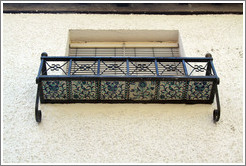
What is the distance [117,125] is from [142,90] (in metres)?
0.59

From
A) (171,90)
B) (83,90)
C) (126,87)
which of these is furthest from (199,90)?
(83,90)

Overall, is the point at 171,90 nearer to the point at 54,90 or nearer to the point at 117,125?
the point at 117,125

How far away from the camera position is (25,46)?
6.72 m

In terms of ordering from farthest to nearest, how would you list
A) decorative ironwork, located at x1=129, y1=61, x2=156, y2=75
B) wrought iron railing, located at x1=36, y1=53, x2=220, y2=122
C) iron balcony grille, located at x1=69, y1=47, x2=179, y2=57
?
iron balcony grille, located at x1=69, y1=47, x2=179, y2=57, decorative ironwork, located at x1=129, y1=61, x2=156, y2=75, wrought iron railing, located at x1=36, y1=53, x2=220, y2=122

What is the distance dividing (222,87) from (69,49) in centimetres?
276

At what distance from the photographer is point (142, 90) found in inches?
216

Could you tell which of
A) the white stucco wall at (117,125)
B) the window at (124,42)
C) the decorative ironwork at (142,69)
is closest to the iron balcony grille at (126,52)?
the window at (124,42)

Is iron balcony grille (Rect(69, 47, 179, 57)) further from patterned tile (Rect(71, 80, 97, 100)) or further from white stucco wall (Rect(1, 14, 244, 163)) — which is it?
patterned tile (Rect(71, 80, 97, 100))

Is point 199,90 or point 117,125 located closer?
point 117,125

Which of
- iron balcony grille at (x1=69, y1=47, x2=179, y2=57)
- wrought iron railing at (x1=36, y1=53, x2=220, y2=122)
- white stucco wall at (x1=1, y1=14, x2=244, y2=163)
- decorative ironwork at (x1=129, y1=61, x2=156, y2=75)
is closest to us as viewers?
white stucco wall at (x1=1, y1=14, x2=244, y2=163)

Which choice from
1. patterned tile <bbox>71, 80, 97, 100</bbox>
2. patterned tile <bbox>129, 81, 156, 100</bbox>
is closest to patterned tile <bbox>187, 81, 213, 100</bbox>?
patterned tile <bbox>129, 81, 156, 100</bbox>

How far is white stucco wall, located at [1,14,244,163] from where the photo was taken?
5023 millimetres

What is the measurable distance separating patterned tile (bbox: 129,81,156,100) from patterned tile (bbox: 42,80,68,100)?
92 centimetres

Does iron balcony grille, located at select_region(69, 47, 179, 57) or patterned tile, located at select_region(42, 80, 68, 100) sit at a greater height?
iron balcony grille, located at select_region(69, 47, 179, 57)
